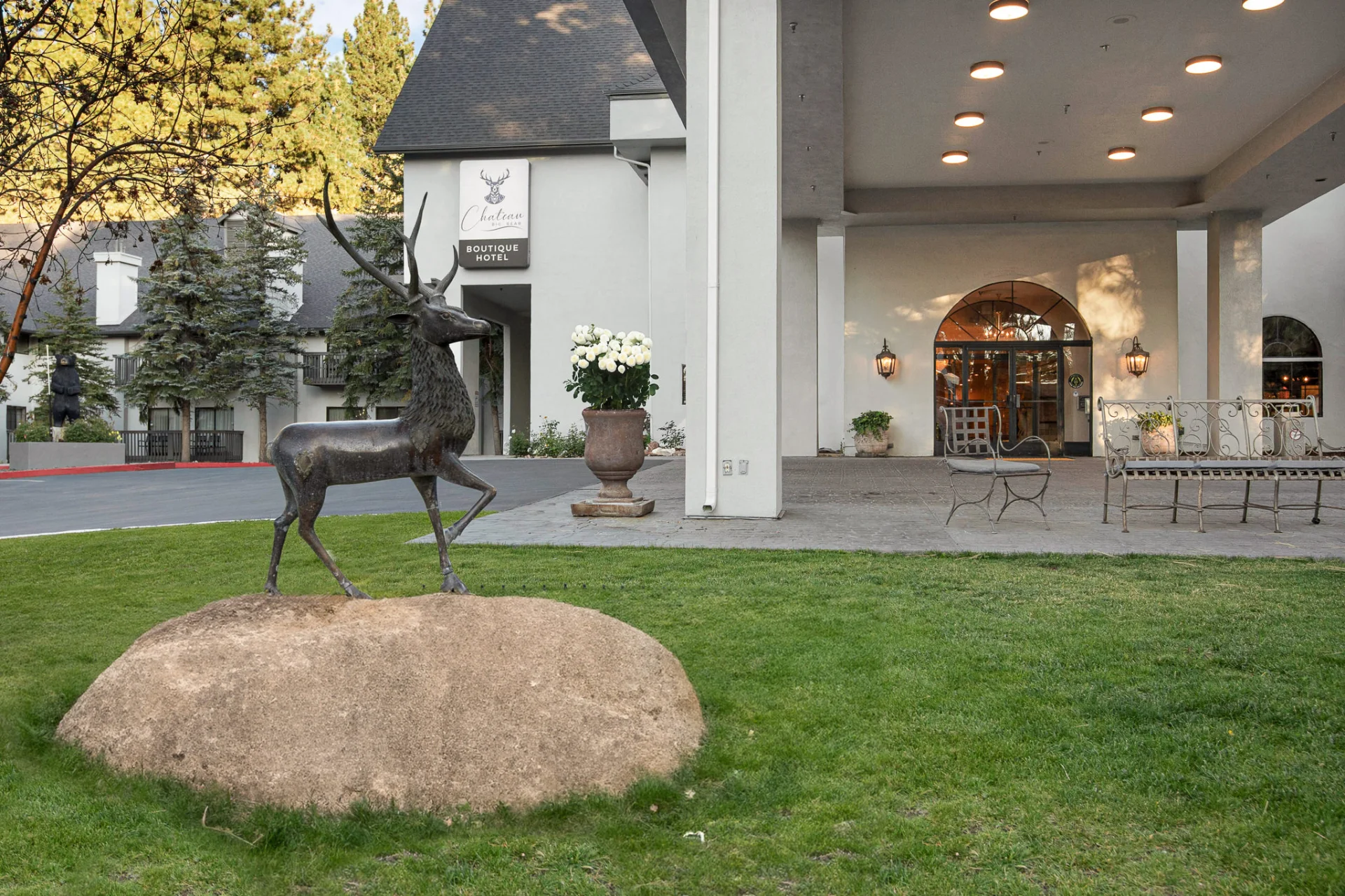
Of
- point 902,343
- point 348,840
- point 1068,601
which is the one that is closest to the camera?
point 348,840

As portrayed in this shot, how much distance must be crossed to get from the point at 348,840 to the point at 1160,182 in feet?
64.2

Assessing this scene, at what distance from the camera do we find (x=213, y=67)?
473 centimetres

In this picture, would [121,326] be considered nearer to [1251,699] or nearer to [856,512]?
[856,512]

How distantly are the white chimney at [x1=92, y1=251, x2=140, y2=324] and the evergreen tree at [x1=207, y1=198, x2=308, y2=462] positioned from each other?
4.58 meters

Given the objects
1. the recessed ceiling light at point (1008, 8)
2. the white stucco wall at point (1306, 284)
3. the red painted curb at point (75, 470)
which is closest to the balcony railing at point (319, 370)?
the red painted curb at point (75, 470)

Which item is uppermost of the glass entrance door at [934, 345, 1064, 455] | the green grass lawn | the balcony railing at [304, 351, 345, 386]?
the balcony railing at [304, 351, 345, 386]

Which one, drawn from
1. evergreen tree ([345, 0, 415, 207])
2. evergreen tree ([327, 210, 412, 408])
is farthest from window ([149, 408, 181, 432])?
evergreen tree ([345, 0, 415, 207])

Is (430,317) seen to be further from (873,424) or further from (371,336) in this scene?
(371,336)

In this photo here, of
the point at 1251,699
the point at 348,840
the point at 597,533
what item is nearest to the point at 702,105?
the point at 597,533

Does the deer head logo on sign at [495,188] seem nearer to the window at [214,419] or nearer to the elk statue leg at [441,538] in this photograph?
the window at [214,419]

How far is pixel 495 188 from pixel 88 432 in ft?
38.3

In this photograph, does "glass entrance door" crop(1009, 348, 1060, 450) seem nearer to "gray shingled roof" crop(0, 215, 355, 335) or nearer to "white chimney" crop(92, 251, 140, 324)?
"gray shingled roof" crop(0, 215, 355, 335)

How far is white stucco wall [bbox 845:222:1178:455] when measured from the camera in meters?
20.2

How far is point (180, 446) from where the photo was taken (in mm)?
29484
